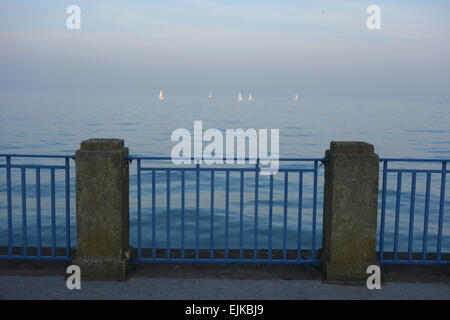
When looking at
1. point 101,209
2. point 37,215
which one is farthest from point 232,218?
point 101,209

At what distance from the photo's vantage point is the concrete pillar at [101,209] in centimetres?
513

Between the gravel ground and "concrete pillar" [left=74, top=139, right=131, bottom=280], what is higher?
"concrete pillar" [left=74, top=139, right=131, bottom=280]

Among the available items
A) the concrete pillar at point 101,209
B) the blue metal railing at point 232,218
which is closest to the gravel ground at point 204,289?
the concrete pillar at point 101,209

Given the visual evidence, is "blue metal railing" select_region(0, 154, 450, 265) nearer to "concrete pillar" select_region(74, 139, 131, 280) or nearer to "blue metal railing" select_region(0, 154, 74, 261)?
"blue metal railing" select_region(0, 154, 74, 261)

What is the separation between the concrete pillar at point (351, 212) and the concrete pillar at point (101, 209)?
226cm

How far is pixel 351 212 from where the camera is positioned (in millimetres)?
5172

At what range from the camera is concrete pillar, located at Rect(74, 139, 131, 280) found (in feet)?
16.8

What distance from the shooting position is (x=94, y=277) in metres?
5.23

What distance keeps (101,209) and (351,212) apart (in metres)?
2.67

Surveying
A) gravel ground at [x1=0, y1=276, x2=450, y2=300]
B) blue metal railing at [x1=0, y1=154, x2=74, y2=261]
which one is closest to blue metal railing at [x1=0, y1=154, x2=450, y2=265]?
blue metal railing at [x1=0, y1=154, x2=74, y2=261]

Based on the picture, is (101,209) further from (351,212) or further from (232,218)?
(232,218)

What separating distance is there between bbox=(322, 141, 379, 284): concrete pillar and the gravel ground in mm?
210
